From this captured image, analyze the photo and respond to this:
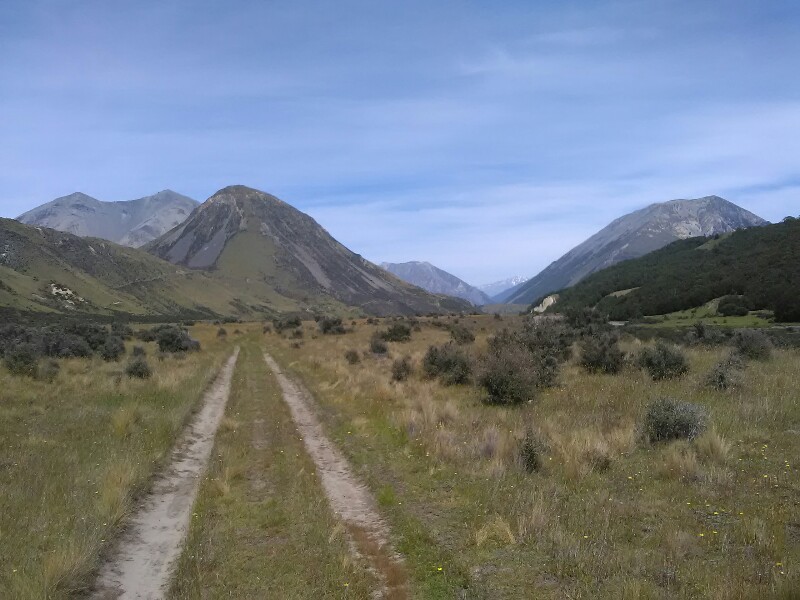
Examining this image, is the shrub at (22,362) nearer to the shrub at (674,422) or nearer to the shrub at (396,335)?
the shrub at (674,422)

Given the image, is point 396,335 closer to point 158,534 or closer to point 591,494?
point 591,494

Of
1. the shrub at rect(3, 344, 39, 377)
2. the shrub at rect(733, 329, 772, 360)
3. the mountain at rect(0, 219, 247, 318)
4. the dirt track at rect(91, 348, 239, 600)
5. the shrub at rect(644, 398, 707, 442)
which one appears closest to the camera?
the dirt track at rect(91, 348, 239, 600)

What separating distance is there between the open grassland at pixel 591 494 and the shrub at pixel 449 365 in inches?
200

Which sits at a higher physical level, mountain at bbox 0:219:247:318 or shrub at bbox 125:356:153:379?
mountain at bbox 0:219:247:318

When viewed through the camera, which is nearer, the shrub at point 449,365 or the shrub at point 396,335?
the shrub at point 449,365

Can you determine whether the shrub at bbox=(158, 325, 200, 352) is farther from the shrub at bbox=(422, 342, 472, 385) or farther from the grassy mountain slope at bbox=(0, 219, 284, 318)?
the grassy mountain slope at bbox=(0, 219, 284, 318)

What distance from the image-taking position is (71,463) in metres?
10.5

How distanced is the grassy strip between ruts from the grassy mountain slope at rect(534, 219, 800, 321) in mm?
66878

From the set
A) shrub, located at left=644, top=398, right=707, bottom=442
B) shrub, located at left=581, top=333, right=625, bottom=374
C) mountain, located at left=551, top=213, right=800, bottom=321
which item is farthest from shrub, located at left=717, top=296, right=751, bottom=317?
shrub, located at left=644, top=398, right=707, bottom=442

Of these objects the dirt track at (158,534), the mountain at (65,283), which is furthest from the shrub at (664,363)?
the mountain at (65,283)

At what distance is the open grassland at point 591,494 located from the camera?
19.2ft

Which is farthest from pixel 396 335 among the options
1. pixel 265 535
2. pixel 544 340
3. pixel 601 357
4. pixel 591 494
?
pixel 265 535

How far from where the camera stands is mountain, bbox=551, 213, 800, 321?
76306 mm

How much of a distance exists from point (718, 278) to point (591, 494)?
377 ft
